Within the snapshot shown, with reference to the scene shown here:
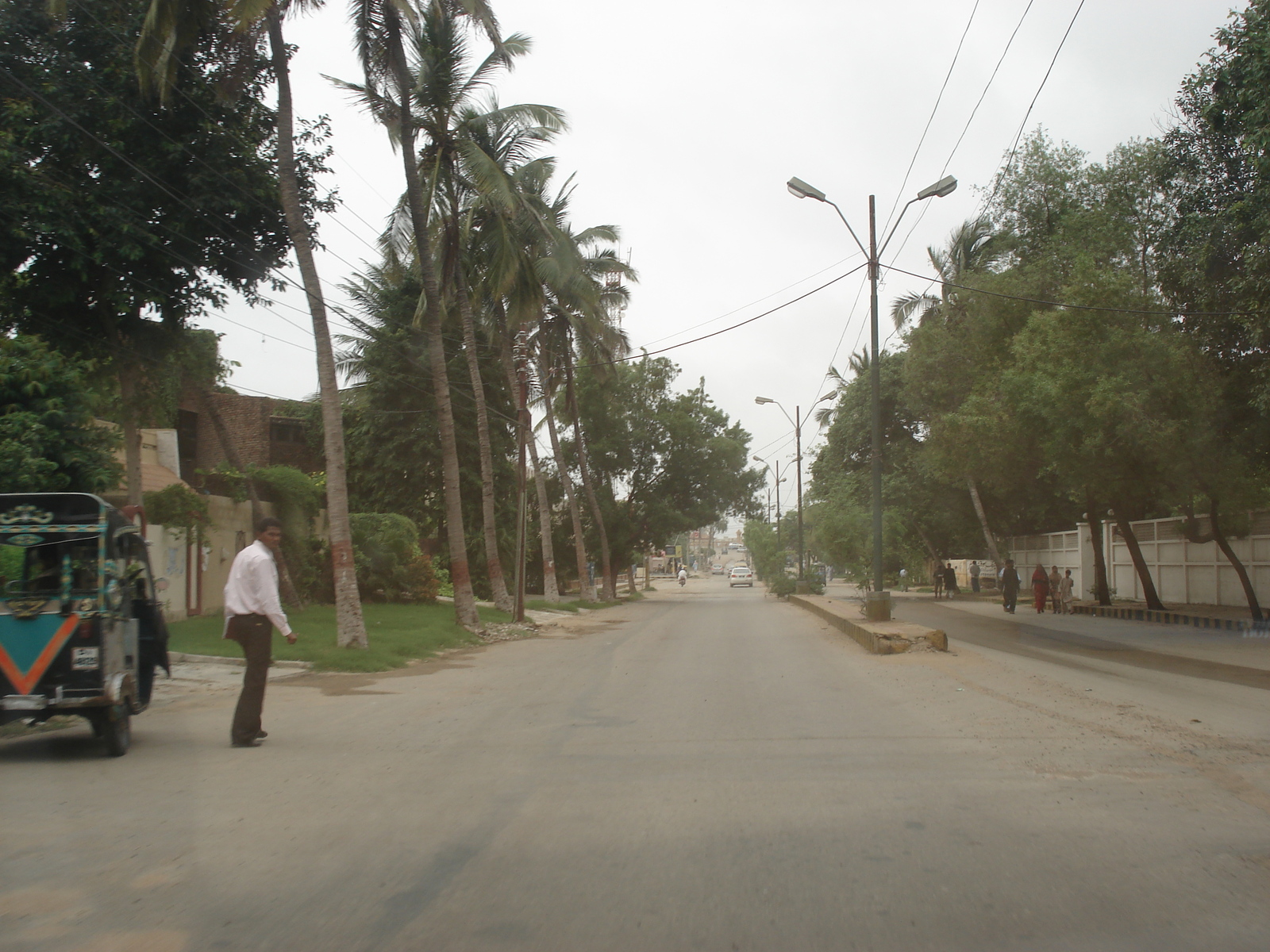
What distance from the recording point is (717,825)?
5.80 meters

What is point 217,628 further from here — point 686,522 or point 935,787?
point 686,522

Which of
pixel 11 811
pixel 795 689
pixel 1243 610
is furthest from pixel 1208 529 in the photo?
pixel 11 811

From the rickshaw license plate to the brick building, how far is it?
33.7m

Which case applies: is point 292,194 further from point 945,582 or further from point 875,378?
point 945,582

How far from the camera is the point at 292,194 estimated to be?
1666 cm

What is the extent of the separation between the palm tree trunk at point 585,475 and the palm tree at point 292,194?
64.3 ft

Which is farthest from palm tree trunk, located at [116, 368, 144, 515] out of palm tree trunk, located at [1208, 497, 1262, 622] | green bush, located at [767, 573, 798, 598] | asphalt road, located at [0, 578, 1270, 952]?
green bush, located at [767, 573, 798, 598]

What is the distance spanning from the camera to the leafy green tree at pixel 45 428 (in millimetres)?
13242

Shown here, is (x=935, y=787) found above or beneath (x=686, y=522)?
beneath

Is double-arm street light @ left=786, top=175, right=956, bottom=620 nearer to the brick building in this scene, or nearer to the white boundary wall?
the white boundary wall

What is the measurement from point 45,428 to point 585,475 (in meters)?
26.9

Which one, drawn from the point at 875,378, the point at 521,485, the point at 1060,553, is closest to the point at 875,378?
the point at 875,378

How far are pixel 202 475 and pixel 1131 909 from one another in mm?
23522

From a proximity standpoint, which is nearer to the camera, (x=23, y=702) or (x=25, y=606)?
(x=23, y=702)
